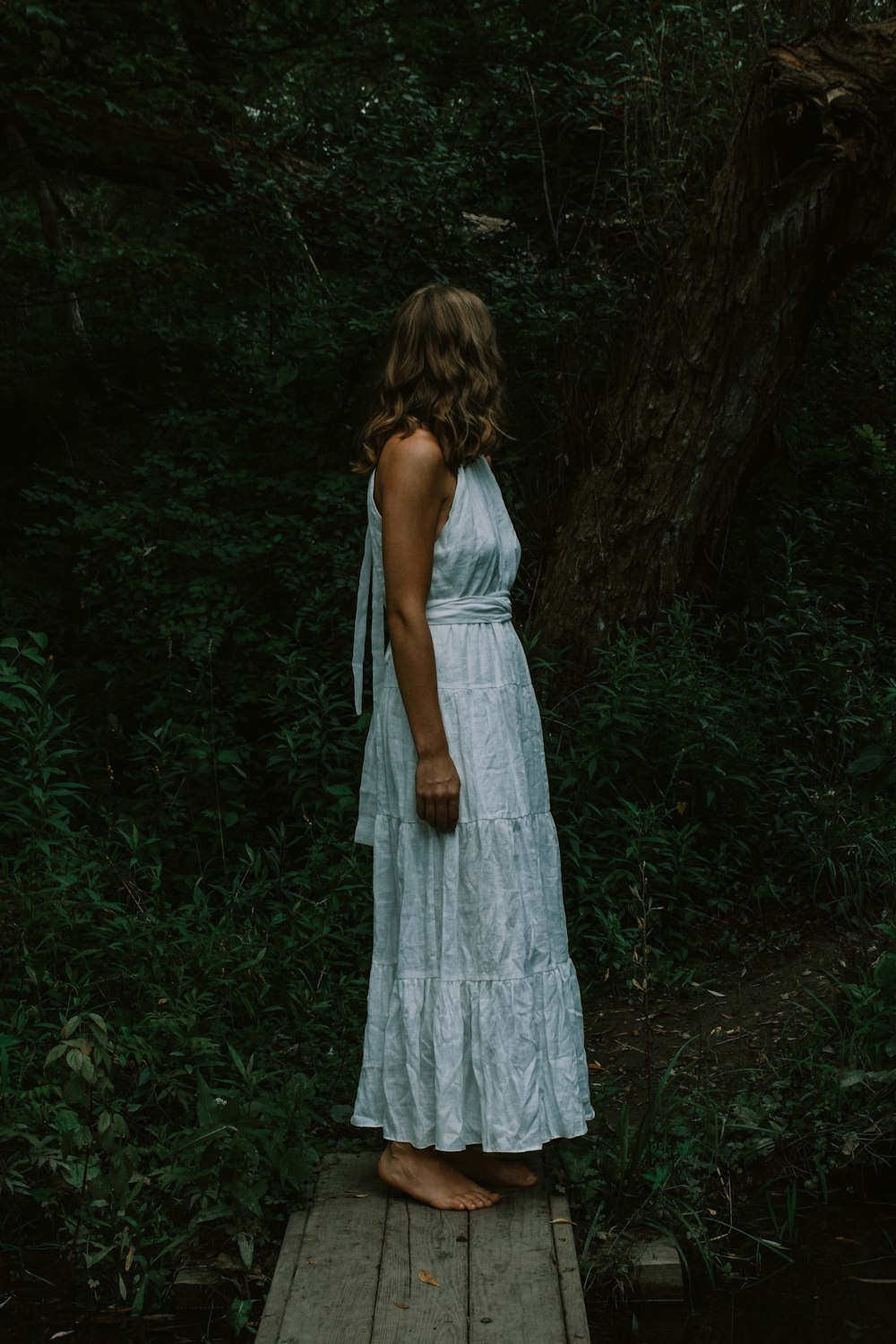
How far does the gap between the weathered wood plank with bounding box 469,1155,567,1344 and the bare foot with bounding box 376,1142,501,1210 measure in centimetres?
4

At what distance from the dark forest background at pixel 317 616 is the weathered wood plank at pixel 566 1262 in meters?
0.08

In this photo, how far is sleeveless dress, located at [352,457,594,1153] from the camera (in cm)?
297

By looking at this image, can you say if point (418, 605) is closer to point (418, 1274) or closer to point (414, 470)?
point (414, 470)

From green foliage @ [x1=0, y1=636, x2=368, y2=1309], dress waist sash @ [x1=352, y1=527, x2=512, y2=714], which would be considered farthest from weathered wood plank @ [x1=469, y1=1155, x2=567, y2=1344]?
dress waist sash @ [x1=352, y1=527, x2=512, y2=714]

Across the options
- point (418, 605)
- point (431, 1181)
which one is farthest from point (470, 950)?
point (418, 605)

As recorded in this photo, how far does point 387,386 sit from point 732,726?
285cm

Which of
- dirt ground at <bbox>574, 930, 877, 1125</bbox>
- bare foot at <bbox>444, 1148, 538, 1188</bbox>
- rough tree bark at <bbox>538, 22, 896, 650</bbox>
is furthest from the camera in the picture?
rough tree bark at <bbox>538, 22, 896, 650</bbox>

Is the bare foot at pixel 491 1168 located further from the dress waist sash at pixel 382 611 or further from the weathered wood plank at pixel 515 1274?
the dress waist sash at pixel 382 611

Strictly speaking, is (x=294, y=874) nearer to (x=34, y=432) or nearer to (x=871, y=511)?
(x=871, y=511)

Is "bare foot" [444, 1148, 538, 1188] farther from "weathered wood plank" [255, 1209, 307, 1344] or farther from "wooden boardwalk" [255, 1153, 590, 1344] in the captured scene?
"weathered wood plank" [255, 1209, 307, 1344]

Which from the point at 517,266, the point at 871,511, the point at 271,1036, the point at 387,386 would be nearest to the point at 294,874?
the point at 271,1036

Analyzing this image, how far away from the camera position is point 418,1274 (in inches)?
111

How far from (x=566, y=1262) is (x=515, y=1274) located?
0.40 ft

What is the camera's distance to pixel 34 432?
8422mm
